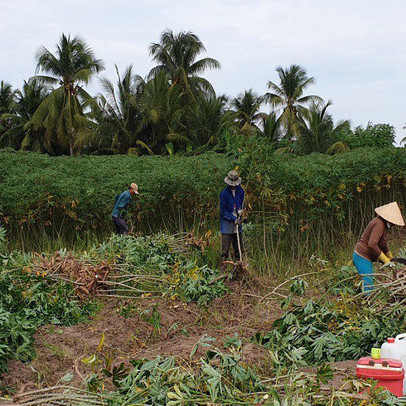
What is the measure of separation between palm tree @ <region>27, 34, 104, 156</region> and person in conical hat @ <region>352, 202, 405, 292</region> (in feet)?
97.4

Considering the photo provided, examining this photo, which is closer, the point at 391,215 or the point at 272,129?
the point at 391,215

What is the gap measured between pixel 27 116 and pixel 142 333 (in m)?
35.8

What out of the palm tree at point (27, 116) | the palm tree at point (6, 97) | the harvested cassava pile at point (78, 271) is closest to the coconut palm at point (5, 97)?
the palm tree at point (6, 97)

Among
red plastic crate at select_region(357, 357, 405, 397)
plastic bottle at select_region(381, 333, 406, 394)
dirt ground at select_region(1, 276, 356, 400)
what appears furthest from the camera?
dirt ground at select_region(1, 276, 356, 400)

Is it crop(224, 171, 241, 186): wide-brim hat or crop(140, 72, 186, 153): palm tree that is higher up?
crop(140, 72, 186, 153): palm tree

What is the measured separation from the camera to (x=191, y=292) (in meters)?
8.16

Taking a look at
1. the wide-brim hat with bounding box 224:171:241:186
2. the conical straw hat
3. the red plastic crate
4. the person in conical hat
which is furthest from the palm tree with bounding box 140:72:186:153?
the red plastic crate

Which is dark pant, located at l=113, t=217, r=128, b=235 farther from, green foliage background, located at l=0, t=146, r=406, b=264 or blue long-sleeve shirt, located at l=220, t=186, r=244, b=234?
blue long-sleeve shirt, located at l=220, t=186, r=244, b=234

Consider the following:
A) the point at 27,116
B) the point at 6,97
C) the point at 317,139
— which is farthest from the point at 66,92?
the point at 317,139

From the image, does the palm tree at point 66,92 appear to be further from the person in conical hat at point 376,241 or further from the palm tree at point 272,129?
the person in conical hat at point 376,241

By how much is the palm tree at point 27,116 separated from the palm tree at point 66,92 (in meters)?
0.99

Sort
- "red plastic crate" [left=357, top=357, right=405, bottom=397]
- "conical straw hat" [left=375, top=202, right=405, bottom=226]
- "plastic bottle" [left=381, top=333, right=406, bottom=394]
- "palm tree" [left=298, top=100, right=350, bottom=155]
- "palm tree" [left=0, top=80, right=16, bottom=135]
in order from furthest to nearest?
"palm tree" [left=0, top=80, right=16, bottom=135] → "palm tree" [left=298, top=100, right=350, bottom=155] → "conical straw hat" [left=375, top=202, right=405, bottom=226] → "plastic bottle" [left=381, top=333, right=406, bottom=394] → "red plastic crate" [left=357, top=357, right=405, bottom=397]

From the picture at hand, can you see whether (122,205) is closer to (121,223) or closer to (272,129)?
(121,223)

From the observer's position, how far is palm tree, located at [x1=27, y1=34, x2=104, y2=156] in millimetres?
36344
